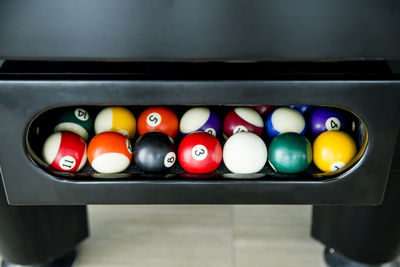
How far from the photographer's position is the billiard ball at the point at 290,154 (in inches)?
36.3

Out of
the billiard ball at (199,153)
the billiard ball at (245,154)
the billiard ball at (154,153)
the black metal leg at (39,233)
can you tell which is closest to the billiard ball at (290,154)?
the billiard ball at (245,154)

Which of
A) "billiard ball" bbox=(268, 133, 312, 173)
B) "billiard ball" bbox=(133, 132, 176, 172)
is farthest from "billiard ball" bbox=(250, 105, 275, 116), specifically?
"billiard ball" bbox=(133, 132, 176, 172)

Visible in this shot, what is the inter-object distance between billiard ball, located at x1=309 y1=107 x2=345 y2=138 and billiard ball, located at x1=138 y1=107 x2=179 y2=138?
0.35 m

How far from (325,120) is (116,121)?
1.72ft

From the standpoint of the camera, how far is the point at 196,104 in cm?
83

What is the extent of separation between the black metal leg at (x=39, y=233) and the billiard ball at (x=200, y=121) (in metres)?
0.39

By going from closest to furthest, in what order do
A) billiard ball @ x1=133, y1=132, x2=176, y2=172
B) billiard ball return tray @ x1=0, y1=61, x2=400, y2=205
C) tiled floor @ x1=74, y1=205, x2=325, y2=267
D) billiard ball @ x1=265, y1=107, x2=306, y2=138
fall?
billiard ball return tray @ x1=0, y1=61, x2=400, y2=205, billiard ball @ x1=133, y1=132, x2=176, y2=172, billiard ball @ x1=265, y1=107, x2=306, y2=138, tiled floor @ x1=74, y1=205, x2=325, y2=267

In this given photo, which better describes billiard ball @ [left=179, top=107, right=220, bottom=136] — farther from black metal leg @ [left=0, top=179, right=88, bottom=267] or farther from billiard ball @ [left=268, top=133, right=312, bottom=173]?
black metal leg @ [left=0, top=179, right=88, bottom=267]

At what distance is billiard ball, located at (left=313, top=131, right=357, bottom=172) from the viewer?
930mm

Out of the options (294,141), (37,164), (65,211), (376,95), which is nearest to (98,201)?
(37,164)

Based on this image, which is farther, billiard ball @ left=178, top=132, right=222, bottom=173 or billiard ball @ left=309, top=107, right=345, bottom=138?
billiard ball @ left=309, top=107, right=345, bottom=138

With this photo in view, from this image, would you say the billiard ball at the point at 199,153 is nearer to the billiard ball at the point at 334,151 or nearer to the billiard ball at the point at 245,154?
the billiard ball at the point at 245,154

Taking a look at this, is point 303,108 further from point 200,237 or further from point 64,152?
point 64,152

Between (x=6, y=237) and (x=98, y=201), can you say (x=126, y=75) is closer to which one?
(x=98, y=201)
